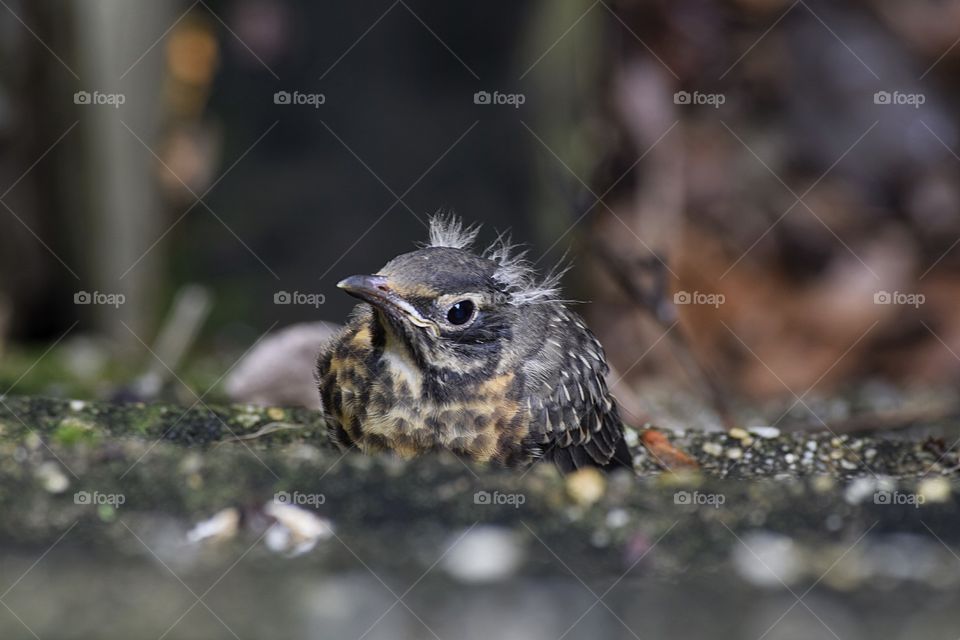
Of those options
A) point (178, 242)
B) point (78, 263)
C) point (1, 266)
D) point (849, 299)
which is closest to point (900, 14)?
point (849, 299)

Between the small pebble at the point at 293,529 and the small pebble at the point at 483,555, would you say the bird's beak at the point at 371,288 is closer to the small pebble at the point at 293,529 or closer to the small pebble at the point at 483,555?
the small pebble at the point at 293,529

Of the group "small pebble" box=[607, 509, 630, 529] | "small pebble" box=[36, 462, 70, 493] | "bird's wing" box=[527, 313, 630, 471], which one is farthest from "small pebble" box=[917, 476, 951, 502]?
"small pebble" box=[36, 462, 70, 493]

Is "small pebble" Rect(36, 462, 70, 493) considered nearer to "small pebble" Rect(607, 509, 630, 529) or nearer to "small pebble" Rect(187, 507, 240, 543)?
"small pebble" Rect(187, 507, 240, 543)

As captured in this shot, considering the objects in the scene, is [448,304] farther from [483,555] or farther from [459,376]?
[483,555]

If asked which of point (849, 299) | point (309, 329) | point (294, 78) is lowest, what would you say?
point (849, 299)

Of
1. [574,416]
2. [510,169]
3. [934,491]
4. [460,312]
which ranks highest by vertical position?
→ [510,169]

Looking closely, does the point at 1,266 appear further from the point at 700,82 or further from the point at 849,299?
the point at 849,299

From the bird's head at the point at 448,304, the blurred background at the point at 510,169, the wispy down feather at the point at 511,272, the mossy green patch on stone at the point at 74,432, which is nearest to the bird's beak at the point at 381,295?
the bird's head at the point at 448,304

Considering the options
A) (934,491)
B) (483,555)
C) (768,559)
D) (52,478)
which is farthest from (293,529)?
(934,491)
